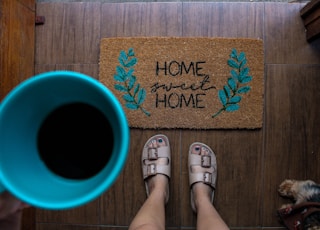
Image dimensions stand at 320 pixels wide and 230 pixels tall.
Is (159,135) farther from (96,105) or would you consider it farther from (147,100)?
(96,105)

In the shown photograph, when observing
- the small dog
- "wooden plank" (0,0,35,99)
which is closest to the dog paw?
the small dog

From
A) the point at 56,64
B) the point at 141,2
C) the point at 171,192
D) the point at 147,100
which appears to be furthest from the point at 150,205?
the point at 141,2

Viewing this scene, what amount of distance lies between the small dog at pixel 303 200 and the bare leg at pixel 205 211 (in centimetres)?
27

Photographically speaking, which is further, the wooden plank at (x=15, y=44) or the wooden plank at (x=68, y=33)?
the wooden plank at (x=68, y=33)

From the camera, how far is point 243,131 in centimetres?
102

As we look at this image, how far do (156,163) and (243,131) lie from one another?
0.33 metres

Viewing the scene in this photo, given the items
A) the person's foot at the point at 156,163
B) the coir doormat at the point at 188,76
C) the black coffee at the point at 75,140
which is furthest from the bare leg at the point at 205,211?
the black coffee at the point at 75,140

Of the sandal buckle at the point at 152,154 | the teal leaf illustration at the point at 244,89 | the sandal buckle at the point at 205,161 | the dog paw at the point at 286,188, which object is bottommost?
the dog paw at the point at 286,188

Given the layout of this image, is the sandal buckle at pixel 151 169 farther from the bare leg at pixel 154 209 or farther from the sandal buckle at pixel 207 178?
the sandal buckle at pixel 207 178

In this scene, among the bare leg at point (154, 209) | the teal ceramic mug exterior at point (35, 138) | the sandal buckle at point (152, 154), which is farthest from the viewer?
the sandal buckle at point (152, 154)

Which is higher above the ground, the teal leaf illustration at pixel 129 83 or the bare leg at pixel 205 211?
the teal leaf illustration at pixel 129 83

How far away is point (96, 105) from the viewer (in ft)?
1.49

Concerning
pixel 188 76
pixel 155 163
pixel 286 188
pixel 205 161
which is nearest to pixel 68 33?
pixel 188 76

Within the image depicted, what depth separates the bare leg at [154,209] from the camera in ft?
2.57
